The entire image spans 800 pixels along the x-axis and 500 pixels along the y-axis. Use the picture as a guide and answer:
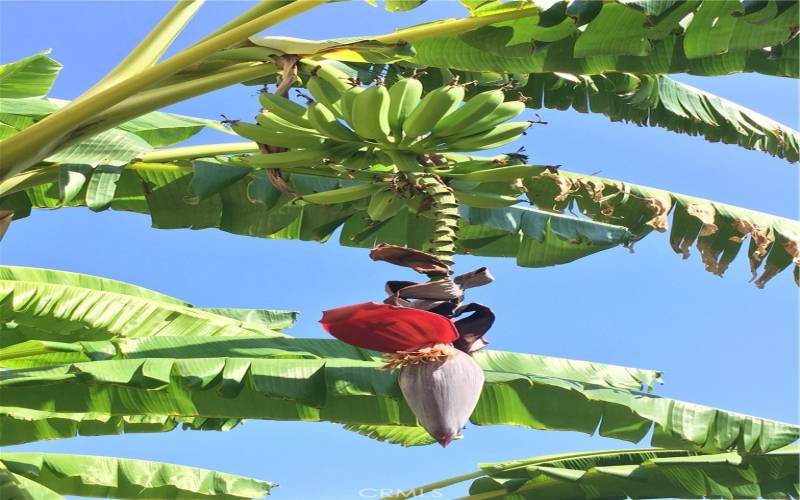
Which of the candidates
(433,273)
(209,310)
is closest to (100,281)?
(209,310)

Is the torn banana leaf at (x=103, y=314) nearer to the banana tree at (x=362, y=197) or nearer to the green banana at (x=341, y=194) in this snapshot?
the banana tree at (x=362, y=197)

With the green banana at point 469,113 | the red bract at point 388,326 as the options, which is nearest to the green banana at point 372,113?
the green banana at point 469,113

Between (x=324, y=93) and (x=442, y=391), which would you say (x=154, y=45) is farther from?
(x=442, y=391)

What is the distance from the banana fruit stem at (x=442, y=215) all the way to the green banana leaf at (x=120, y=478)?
2.19 m

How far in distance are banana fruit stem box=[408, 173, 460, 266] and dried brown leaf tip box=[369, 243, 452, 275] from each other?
2cm

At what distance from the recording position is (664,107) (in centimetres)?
328

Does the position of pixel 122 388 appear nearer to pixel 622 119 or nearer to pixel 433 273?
pixel 433 273

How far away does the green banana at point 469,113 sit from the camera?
69.1 inches

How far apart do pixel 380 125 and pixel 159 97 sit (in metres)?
0.61

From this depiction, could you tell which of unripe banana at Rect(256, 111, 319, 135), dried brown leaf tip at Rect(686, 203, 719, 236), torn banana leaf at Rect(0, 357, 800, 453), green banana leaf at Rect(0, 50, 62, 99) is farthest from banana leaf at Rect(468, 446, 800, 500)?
green banana leaf at Rect(0, 50, 62, 99)

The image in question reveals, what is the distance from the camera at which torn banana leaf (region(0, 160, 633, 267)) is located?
9.57ft

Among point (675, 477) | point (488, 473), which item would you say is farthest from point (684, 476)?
point (488, 473)

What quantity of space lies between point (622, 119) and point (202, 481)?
2046 millimetres

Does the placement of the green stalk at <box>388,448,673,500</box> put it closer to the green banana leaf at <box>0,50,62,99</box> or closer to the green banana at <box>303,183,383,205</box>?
the green banana at <box>303,183,383,205</box>
